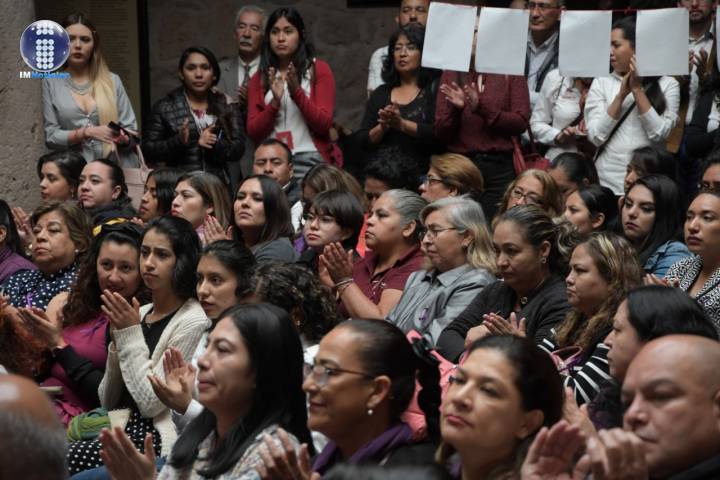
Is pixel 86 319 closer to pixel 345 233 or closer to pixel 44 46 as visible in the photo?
pixel 345 233

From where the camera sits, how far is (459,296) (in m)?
5.92

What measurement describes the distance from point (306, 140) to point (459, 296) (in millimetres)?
3008

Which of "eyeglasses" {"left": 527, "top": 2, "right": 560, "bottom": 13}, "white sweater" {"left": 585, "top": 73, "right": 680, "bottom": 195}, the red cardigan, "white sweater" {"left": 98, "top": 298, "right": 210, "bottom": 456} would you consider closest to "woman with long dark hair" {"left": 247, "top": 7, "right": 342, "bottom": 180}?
the red cardigan

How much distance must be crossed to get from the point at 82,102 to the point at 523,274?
169 inches

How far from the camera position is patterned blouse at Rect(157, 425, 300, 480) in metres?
3.89

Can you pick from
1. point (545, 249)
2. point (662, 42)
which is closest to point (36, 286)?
point (545, 249)

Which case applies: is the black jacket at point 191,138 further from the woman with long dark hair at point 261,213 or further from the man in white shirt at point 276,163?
the woman with long dark hair at point 261,213

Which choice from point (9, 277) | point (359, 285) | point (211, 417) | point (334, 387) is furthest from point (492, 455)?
point (9, 277)

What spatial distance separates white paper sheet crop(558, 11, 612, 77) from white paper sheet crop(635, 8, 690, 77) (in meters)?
0.24

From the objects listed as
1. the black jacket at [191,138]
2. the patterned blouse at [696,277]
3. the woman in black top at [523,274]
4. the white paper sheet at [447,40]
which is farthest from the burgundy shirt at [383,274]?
the black jacket at [191,138]

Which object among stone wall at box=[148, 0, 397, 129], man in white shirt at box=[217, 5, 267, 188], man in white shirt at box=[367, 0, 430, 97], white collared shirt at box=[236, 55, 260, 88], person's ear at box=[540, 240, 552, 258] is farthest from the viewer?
stone wall at box=[148, 0, 397, 129]

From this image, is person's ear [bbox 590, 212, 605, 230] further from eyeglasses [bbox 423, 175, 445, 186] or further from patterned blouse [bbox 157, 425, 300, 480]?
patterned blouse [bbox 157, 425, 300, 480]

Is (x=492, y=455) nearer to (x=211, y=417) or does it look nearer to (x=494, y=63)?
(x=211, y=417)

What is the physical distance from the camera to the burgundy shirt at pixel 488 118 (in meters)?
7.99
